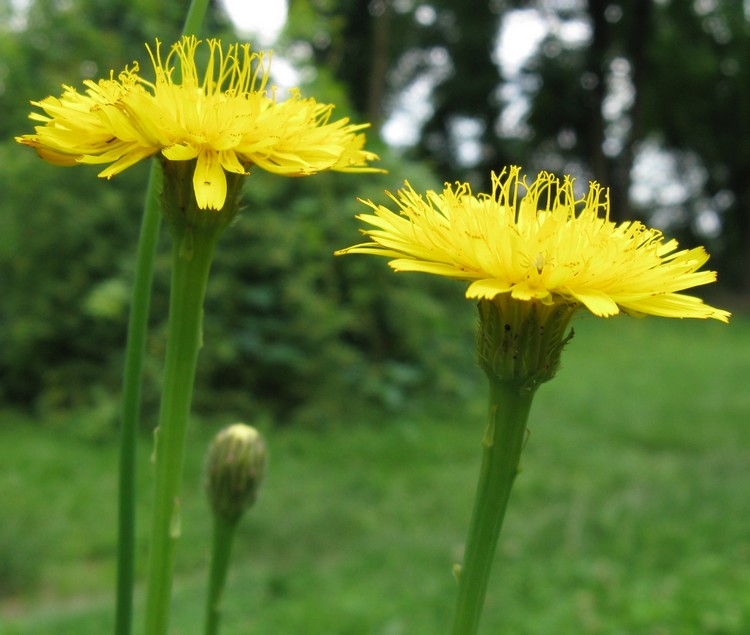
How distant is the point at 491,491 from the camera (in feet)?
2.55

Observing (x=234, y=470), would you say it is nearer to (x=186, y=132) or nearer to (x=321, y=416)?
(x=186, y=132)

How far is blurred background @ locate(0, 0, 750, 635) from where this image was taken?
3.55 metres

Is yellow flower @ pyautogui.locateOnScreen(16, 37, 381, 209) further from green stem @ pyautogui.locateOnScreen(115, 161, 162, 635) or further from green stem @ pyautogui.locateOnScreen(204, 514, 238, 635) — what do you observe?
green stem @ pyautogui.locateOnScreen(204, 514, 238, 635)

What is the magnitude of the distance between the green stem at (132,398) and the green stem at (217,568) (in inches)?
5.5

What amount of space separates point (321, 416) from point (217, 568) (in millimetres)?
4534

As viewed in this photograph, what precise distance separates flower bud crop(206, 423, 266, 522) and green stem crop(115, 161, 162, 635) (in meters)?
0.31

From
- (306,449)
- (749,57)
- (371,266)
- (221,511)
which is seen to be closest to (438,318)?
(371,266)

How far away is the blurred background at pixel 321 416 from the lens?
11.6ft

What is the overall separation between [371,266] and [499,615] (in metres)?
3.23

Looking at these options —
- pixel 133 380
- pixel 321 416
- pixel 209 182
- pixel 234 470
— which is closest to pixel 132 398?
pixel 133 380

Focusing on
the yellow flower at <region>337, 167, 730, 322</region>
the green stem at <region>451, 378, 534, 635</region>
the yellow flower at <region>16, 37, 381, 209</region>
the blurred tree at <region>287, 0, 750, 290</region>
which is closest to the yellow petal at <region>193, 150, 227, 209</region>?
the yellow flower at <region>16, 37, 381, 209</region>

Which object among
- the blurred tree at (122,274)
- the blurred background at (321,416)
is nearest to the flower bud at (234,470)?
the blurred background at (321,416)

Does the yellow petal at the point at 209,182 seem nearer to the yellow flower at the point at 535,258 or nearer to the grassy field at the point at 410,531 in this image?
the yellow flower at the point at 535,258

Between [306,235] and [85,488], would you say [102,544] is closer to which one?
[85,488]
